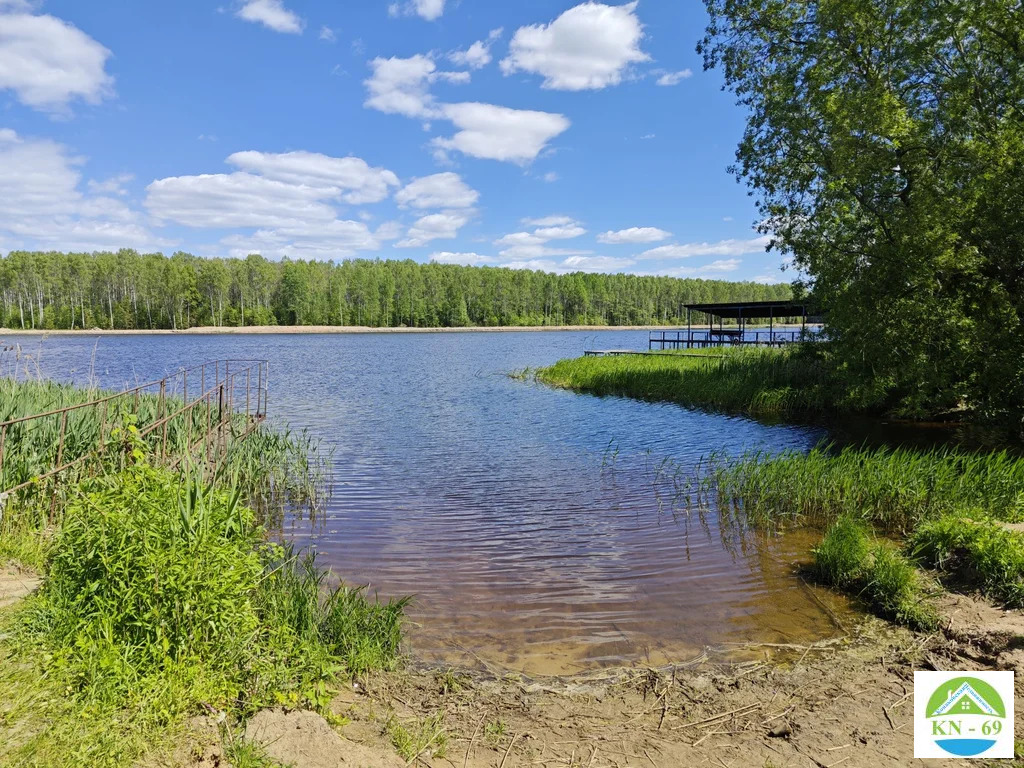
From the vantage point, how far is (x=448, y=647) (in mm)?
6090

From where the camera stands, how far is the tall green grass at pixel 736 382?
72.9ft

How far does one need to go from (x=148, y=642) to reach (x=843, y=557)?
709 centimetres

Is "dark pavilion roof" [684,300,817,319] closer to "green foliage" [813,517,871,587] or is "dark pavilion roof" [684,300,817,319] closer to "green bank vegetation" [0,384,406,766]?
"green foliage" [813,517,871,587]

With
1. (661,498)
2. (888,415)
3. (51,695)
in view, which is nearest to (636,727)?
(51,695)

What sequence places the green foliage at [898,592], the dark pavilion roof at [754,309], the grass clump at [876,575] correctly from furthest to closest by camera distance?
the dark pavilion roof at [754,309]
the grass clump at [876,575]
the green foliage at [898,592]

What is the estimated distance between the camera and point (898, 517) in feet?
31.8

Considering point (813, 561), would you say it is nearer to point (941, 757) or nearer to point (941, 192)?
point (941, 757)

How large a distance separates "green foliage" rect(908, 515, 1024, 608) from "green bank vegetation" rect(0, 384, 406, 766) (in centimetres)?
616

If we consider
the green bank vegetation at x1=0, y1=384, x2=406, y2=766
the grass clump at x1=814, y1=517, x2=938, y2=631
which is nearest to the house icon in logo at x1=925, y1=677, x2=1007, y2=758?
the grass clump at x1=814, y1=517, x2=938, y2=631

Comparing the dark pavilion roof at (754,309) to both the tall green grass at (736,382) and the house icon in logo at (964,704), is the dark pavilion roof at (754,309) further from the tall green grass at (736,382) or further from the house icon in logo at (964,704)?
the house icon in logo at (964,704)

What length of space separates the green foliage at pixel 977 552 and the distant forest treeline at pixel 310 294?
270 feet

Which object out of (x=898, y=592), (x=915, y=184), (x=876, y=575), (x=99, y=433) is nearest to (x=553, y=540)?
(x=876, y=575)

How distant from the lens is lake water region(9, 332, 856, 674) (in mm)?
6445

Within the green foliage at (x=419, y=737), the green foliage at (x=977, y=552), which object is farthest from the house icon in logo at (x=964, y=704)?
the green foliage at (x=419, y=737)
